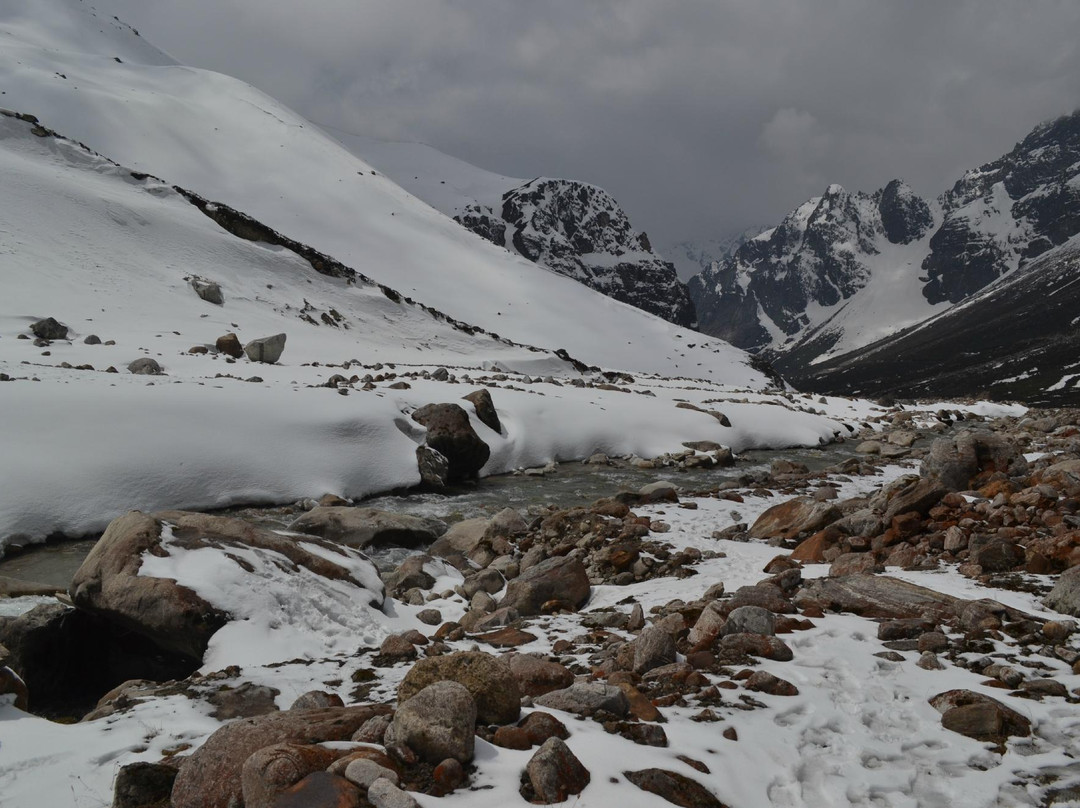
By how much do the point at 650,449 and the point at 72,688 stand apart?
69.2 ft

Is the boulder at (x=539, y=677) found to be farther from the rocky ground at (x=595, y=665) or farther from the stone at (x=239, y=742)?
the stone at (x=239, y=742)

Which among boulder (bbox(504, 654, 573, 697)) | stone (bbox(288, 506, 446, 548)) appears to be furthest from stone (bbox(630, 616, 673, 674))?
stone (bbox(288, 506, 446, 548))

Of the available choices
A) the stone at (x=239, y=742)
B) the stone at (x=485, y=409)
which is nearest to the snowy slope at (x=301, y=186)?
the stone at (x=485, y=409)

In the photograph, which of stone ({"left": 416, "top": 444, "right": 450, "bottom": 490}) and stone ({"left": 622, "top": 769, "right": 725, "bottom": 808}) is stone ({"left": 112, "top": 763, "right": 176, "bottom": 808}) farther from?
stone ({"left": 416, "top": 444, "right": 450, "bottom": 490})

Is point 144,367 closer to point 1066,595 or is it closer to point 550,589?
point 550,589

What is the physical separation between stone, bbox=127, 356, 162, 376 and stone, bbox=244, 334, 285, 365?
28.1 ft

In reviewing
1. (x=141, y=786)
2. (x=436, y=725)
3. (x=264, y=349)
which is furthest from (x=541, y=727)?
(x=264, y=349)

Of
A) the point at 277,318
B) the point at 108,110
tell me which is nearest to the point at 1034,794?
the point at 277,318

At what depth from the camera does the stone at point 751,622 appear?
6.05m

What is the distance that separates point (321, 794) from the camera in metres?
3.17

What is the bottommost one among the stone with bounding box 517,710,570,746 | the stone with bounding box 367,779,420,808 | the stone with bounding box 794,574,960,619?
the stone with bounding box 517,710,570,746

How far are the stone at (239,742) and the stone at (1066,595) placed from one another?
677 cm

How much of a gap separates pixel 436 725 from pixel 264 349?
30.8m

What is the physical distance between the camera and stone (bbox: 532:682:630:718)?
4.43 m
